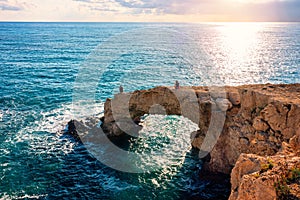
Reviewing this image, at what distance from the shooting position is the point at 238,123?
2620 centimetres

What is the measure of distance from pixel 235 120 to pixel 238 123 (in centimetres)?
51

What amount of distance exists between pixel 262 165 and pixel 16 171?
82.6 feet

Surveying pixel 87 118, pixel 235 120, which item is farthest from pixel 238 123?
pixel 87 118

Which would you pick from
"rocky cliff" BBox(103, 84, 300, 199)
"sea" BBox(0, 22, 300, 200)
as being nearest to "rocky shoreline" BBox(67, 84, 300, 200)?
"rocky cliff" BBox(103, 84, 300, 199)

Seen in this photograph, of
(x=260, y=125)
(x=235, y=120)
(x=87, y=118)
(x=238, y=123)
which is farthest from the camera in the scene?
(x=87, y=118)

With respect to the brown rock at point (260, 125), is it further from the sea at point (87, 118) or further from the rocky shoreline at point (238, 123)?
the sea at point (87, 118)

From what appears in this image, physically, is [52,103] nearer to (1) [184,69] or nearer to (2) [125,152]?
(2) [125,152]

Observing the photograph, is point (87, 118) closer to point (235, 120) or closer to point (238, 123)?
point (235, 120)

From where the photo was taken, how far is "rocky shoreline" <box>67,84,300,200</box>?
1243cm

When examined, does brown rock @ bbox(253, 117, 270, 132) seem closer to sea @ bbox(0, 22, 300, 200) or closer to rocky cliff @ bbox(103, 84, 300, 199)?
rocky cliff @ bbox(103, 84, 300, 199)

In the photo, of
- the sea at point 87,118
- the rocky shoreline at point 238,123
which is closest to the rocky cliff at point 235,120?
the rocky shoreline at point 238,123

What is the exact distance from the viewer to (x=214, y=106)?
2819 centimetres

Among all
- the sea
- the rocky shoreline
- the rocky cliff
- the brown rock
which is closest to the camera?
the rocky shoreline

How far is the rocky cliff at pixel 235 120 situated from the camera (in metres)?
13.5
